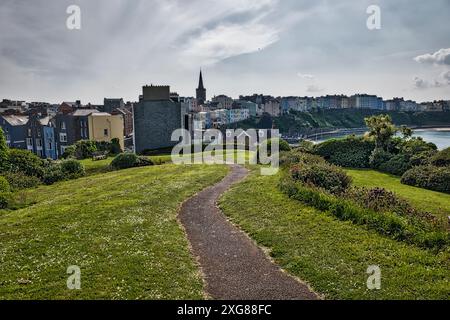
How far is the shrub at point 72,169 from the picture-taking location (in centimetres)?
3788

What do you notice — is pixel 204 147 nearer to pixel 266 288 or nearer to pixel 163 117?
pixel 163 117

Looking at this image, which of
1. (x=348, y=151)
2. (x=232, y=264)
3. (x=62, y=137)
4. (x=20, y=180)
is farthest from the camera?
(x=62, y=137)

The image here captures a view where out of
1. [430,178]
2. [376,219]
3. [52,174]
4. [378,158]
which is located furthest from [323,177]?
[52,174]

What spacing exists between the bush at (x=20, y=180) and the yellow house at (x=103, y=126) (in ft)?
132

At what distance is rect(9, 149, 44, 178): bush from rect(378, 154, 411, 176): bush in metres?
36.9

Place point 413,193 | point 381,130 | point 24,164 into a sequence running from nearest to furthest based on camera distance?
point 413,193 < point 24,164 < point 381,130

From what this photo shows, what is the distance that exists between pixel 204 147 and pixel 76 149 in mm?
20973

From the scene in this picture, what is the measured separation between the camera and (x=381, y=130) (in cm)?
4256

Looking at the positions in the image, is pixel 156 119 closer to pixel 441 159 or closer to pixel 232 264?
pixel 441 159

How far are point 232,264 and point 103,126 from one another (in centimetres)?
6863

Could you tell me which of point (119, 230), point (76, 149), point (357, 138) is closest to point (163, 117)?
point (76, 149)

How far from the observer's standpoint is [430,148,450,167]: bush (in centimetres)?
3459

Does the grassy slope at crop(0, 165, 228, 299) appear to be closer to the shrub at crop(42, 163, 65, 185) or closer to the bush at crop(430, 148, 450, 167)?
the shrub at crop(42, 163, 65, 185)

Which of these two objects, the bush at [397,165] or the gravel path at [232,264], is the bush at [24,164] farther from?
the bush at [397,165]
